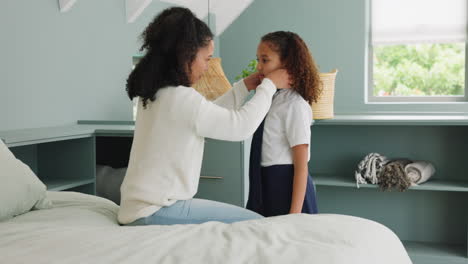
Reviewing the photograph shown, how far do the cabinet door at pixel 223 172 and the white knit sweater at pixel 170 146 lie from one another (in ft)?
3.44

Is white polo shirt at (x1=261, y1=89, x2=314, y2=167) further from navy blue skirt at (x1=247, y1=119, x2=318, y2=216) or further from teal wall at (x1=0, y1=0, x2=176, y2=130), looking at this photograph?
teal wall at (x1=0, y1=0, x2=176, y2=130)

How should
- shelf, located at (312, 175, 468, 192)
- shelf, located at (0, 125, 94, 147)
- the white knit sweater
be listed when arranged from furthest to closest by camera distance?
shelf, located at (312, 175, 468, 192)
shelf, located at (0, 125, 94, 147)
the white knit sweater

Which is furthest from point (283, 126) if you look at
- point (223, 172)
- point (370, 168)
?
point (370, 168)

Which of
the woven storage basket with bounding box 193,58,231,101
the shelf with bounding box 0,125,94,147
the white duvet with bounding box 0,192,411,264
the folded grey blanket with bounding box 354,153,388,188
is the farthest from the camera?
the folded grey blanket with bounding box 354,153,388,188

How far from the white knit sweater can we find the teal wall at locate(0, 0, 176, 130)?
129 cm

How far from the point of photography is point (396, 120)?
9.92 ft

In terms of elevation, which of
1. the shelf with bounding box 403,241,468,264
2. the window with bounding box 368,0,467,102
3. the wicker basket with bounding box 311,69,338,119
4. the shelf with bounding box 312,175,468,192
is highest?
the window with bounding box 368,0,467,102

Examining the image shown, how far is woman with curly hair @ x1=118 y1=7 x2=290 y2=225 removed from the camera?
1441 millimetres

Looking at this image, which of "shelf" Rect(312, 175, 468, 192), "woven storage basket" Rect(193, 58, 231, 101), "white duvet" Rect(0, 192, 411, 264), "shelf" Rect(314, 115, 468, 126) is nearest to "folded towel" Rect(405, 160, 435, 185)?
"shelf" Rect(312, 175, 468, 192)

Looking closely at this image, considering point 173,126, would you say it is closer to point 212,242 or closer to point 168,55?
point 168,55

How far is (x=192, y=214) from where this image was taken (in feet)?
4.87

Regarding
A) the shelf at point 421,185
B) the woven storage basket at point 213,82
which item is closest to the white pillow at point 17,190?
the woven storage basket at point 213,82

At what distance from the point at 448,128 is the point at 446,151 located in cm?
14

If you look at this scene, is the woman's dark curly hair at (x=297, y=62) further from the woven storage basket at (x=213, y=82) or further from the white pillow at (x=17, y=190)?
the woven storage basket at (x=213, y=82)
